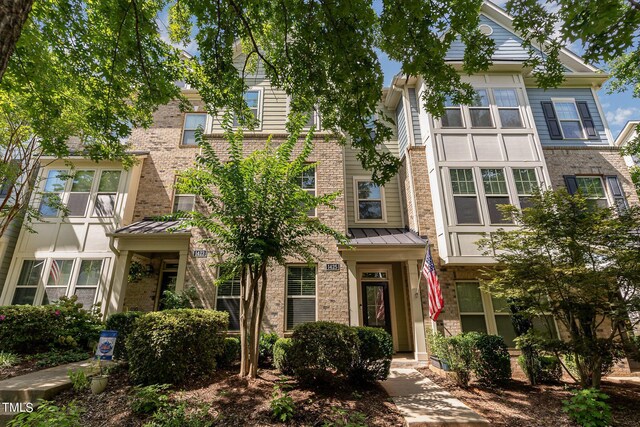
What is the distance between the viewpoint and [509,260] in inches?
247

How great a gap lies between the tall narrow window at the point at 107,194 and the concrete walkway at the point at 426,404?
10.8 metres

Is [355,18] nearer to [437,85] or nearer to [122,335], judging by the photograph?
[437,85]

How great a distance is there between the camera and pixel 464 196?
939 cm

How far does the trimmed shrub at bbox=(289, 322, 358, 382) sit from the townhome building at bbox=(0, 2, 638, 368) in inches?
119

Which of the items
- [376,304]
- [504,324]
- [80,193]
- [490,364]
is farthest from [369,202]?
[80,193]

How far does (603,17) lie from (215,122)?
10.6 m

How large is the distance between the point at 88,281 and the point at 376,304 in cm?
985

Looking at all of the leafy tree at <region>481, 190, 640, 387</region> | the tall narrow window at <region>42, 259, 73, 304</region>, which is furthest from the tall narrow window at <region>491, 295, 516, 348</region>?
the tall narrow window at <region>42, 259, 73, 304</region>

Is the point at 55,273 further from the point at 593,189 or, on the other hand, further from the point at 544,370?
the point at 593,189

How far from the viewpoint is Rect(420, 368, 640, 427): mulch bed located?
4.54m

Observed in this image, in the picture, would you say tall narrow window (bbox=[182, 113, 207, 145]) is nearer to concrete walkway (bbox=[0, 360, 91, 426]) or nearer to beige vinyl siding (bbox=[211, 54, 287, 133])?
beige vinyl siding (bbox=[211, 54, 287, 133])

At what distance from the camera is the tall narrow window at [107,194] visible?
1088 cm

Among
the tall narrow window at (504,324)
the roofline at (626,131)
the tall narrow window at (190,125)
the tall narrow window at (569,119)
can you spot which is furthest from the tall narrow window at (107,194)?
the roofline at (626,131)

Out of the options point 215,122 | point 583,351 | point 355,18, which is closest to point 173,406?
point 355,18
